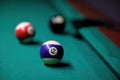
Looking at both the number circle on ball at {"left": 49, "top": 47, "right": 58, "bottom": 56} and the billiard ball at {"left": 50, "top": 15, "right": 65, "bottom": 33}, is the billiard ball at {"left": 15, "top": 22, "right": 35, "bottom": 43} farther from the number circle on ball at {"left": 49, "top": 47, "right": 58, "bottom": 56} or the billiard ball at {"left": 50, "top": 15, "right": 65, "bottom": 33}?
the number circle on ball at {"left": 49, "top": 47, "right": 58, "bottom": 56}

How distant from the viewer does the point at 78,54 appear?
2.81 m

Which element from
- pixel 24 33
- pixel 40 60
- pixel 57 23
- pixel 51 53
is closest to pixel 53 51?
pixel 51 53

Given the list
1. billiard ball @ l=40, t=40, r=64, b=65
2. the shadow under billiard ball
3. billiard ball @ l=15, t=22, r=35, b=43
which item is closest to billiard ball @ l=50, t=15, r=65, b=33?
the shadow under billiard ball

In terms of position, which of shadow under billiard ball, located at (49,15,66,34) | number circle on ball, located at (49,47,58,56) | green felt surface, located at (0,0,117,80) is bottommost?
green felt surface, located at (0,0,117,80)

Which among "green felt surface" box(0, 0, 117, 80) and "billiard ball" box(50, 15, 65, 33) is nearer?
"green felt surface" box(0, 0, 117, 80)

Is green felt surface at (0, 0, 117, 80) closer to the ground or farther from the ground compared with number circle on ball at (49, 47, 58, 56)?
closer to the ground

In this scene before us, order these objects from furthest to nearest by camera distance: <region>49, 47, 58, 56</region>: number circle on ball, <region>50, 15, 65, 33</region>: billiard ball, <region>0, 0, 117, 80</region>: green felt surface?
<region>50, 15, 65, 33</region>: billiard ball < <region>49, 47, 58, 56</region>: number circle on ball < <region>0, 0, 117, 80</region>: green felt surface

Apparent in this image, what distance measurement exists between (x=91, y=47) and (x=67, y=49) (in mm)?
236

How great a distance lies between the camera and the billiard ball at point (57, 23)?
11.1 ft

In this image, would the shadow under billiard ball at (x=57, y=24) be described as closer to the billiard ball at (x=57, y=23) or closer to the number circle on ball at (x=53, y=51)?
the billiard ball at (x=57, y=23)

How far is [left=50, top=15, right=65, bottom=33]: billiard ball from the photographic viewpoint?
3.40 m

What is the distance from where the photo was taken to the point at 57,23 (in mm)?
3402

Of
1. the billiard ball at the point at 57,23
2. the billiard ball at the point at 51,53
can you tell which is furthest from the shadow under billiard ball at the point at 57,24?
the billiard ball at the point at 51,53

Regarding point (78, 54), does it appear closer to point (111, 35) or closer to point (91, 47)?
point (91, 47)
